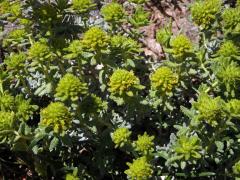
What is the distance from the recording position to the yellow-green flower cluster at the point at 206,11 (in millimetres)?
3812

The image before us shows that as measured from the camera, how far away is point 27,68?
4195mm

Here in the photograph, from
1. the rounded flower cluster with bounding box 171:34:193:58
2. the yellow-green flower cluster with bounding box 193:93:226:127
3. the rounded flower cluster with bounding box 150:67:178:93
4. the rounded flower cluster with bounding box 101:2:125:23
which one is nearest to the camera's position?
the yellow-green flower cluster with bounding box 193:93:226:127

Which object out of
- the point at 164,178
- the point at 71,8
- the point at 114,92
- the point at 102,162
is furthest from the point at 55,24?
the point at 164,178

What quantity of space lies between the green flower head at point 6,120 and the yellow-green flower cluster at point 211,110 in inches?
55.3

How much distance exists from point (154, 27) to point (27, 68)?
1651 millimetres

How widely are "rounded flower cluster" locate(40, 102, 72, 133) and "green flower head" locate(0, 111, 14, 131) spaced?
259 mm

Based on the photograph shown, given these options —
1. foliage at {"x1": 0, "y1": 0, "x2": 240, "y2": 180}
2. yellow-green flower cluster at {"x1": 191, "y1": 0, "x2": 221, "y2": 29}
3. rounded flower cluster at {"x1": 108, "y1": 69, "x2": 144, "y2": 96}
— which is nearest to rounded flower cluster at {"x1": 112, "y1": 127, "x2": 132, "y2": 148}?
foliage at {"x1": 0, "y1": 0, "x2": 240, "y2": 180}

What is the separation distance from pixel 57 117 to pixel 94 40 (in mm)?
687

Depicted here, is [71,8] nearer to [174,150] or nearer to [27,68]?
[27,68]

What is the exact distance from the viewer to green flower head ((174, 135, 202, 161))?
3492 mm

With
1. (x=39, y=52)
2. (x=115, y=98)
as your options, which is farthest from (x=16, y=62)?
(x=115, y=98)

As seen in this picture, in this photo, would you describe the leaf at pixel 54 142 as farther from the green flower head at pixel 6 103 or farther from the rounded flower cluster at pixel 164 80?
the rounded flower cluster at pixel 164 80

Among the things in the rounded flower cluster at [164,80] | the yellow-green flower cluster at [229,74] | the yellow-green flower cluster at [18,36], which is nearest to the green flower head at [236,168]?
the yellow-green flower cluster at [229,74]

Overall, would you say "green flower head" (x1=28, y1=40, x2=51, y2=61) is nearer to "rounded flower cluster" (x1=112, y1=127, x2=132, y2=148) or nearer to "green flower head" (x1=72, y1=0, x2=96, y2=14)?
"green flower head" (x1=72, y1=0, x2=96, y2=14)
